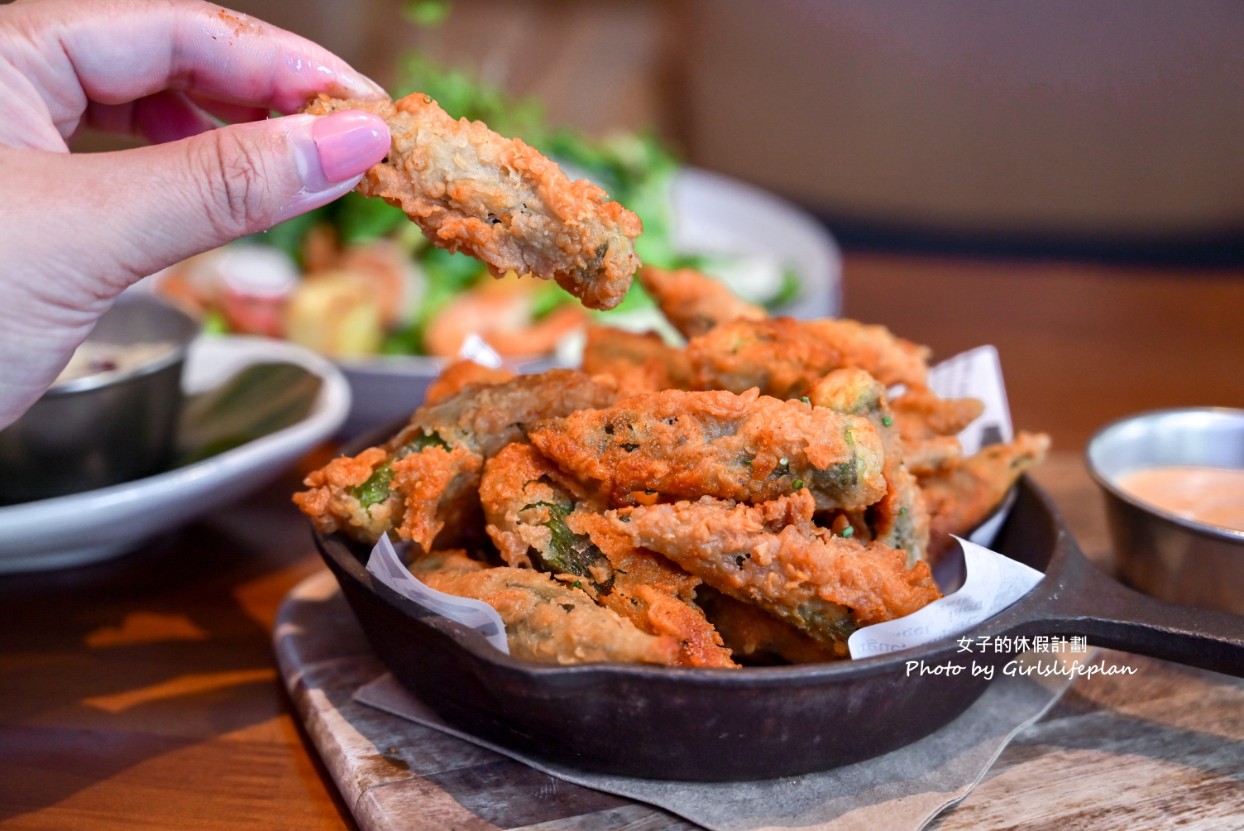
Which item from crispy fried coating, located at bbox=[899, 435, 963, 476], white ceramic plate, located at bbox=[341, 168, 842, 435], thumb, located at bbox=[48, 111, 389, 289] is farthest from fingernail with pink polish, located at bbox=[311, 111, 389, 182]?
white ceramic plate, located at bbox=[341, 168, 842, 435]

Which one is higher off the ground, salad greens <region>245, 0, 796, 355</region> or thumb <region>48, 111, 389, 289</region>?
thumb <region>48, 111, 389, 289</region>

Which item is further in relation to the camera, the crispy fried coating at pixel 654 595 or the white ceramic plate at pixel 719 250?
the white ceramic plate at pixel 719 250

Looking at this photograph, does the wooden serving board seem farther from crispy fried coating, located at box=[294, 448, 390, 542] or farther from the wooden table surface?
crispy fried coating, located at box=[294, 448, 390, 542]

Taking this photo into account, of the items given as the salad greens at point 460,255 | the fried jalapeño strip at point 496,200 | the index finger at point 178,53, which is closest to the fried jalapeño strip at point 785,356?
the fried jalapeño strip at point 496,200

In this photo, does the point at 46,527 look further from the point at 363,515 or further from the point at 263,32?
the point at 263,32

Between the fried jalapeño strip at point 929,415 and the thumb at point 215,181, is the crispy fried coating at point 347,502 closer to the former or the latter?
the thumb at point 215,181

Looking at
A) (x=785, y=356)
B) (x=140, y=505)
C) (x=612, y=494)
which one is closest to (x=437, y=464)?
(x=612, y=494)

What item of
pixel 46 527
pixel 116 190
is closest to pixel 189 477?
pixel 46 527
